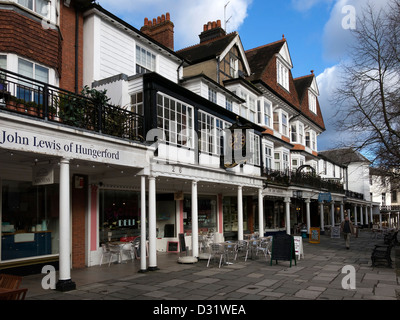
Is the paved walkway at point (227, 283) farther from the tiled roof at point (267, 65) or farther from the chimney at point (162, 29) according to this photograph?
the tiled roof at point (267, 65)

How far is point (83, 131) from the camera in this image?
29.2 ft

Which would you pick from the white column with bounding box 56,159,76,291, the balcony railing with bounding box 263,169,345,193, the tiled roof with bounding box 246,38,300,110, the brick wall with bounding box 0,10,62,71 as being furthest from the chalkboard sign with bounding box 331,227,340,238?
the brick wall with bounding box 0,10,62,71

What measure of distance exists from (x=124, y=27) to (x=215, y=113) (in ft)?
17.2

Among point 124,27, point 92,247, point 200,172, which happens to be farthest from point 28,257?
point 124,27

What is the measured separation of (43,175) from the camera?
28.2 ft

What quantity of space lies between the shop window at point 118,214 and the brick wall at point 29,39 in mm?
5113

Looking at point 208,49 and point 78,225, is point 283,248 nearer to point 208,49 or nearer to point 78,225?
point 78,225

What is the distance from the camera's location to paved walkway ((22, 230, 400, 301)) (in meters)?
7.97

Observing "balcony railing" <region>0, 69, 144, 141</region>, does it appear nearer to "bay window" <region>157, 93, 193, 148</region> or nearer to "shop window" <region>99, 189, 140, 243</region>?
"bay window" <region>157, 93, 193, 148</region>

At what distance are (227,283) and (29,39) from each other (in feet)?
29.7

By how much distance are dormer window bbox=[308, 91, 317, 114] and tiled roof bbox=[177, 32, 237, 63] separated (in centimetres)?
1513

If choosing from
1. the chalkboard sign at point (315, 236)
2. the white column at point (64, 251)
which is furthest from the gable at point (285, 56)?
the white column at point (64, 251)

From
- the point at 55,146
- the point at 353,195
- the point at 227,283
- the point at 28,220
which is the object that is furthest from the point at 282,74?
the point at 55,146

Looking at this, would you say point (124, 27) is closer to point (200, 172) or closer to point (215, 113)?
point (215, 113)
